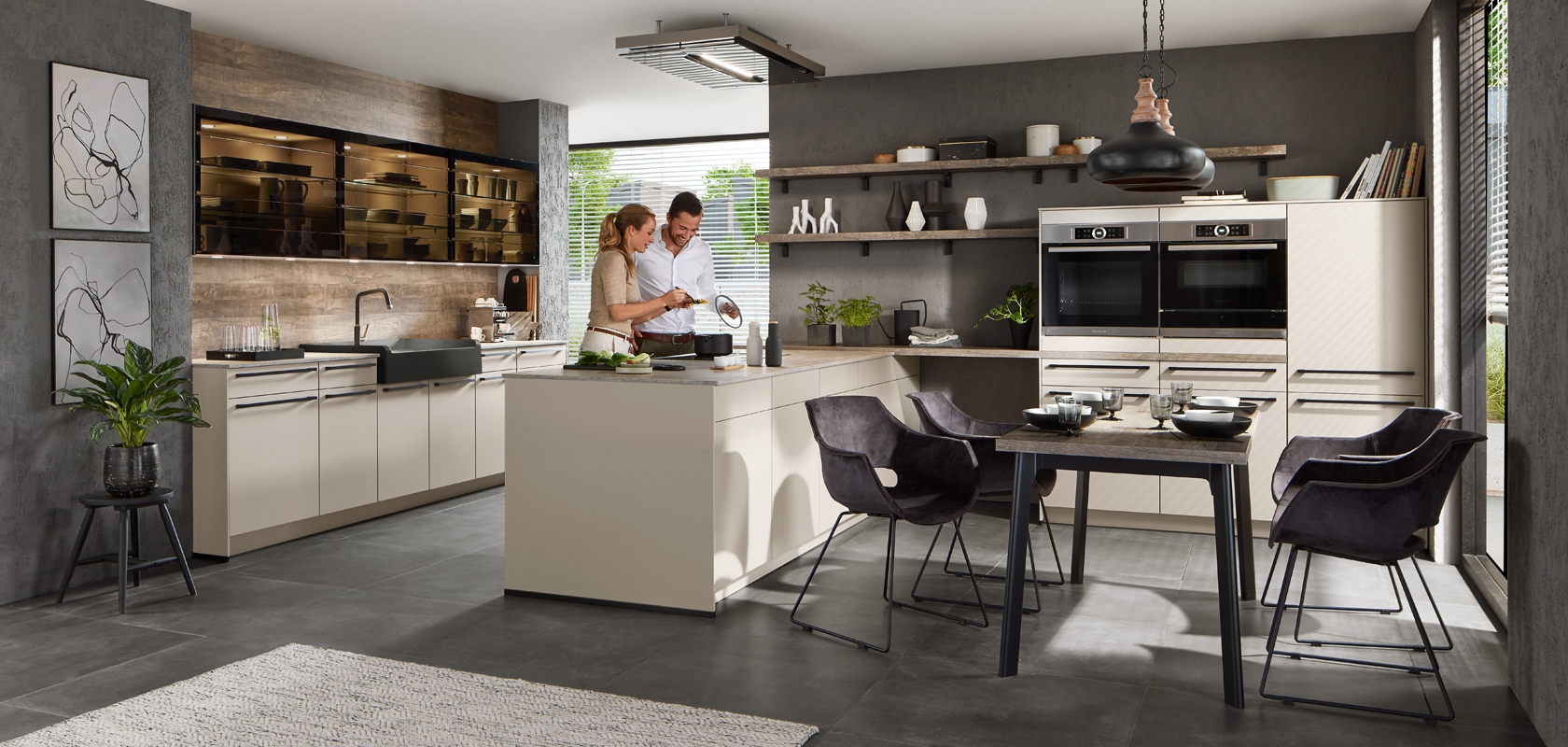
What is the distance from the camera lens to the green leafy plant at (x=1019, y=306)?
6059 millimetres

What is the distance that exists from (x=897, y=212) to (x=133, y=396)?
3.98 m

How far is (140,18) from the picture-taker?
4824mm

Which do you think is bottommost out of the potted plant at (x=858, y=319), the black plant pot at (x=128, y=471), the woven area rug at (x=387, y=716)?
the woven area rug at (x=387, y=716)

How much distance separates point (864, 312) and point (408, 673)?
140 inches

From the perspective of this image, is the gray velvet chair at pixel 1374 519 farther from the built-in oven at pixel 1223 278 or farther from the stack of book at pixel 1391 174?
the stack of book at pixel 1391 174

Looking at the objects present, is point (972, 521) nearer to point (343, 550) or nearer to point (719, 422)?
point (719, 422)

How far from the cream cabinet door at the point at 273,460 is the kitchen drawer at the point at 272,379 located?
0.03 metres

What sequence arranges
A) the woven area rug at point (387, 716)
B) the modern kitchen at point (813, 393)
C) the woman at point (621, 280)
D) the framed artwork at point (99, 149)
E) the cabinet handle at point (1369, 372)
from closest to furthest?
the woven area rug at point (387, 716)
the modern kitchen at point (813, 393)
the framed artwork at point (99, 149)
the woman at point (621, 280)
the cabinet handle at point (1369, 372)

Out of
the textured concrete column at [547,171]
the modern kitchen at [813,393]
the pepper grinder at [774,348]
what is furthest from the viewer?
the textured concrete column at [547,171]

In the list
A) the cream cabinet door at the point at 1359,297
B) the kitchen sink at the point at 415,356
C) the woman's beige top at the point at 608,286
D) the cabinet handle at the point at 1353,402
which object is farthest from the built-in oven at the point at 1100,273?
the kitchen sink at the point at 415,356

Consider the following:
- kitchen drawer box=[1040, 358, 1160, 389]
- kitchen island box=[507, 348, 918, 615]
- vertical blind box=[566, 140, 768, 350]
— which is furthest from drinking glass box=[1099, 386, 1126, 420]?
vertical blind box=[566, 140, 768, 350]

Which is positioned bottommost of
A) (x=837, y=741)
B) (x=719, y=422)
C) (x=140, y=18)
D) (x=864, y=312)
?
(x=837, y=741)

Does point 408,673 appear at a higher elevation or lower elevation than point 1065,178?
lower

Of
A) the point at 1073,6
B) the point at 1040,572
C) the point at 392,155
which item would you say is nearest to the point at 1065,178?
the point at 1073,6
